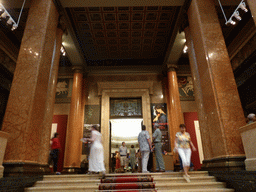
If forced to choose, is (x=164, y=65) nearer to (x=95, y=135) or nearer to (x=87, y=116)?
(x=87, y=116)

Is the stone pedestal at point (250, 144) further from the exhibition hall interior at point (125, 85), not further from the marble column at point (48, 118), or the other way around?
the marble column at point (48, 118)

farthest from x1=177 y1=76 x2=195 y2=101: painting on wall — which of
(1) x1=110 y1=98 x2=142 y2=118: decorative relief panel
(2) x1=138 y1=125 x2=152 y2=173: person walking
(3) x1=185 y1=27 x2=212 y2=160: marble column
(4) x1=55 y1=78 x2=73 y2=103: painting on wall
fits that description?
(4) x1=55 y1=78 x2=73 y2=103: painting on wall

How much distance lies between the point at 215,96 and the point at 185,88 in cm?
662

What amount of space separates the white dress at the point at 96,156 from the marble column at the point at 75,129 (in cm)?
440

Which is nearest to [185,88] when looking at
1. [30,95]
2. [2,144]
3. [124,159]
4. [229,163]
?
[124,159]

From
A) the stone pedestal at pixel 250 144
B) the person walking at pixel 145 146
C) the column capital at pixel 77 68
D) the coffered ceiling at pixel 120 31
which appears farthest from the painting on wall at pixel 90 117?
the stone pedestal at pixel 250 144

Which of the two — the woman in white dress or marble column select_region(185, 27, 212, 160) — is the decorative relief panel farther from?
the woman in white dress

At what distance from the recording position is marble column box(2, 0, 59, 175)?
3887 mm

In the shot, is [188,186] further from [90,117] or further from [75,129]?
[90,117]

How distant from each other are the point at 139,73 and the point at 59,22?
19.2ft

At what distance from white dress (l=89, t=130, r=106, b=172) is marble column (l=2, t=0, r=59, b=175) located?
4.09 feet

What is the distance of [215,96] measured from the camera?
436cm

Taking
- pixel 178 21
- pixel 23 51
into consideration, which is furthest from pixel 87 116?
pixel 178 21

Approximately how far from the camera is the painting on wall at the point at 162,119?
32.0 feet
